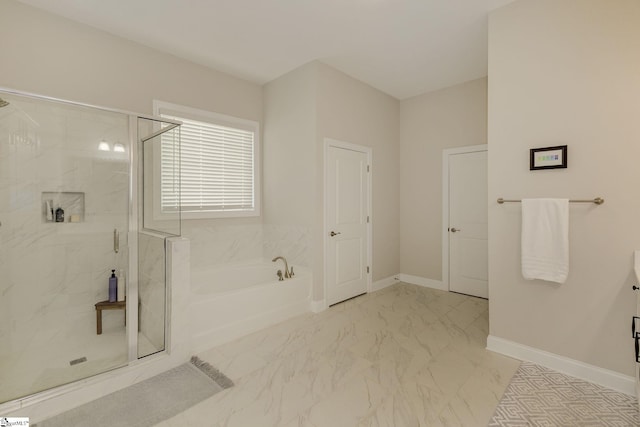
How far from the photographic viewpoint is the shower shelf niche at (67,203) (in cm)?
254

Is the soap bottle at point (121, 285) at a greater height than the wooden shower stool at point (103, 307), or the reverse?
the soap bottle at point (121, 285)

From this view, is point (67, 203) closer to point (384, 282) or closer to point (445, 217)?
point (384, 282)

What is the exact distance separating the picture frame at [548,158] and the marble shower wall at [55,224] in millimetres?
3388

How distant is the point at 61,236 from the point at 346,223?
2985 millimetres

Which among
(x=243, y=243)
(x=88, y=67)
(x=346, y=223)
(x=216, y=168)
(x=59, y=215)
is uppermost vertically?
(x=88, y=67)

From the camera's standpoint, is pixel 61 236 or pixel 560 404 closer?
pixel 560 404

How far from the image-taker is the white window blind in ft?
11.7

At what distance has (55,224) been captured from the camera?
102 inches

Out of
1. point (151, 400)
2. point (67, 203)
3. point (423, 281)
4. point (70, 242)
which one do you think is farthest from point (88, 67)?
point (423, 281)

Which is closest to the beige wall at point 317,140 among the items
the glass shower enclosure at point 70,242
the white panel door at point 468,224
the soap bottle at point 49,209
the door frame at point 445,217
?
the door frame at point 445,217

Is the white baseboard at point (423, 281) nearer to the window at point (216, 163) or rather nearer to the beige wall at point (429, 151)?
→ the beige wall at point (429, 151)

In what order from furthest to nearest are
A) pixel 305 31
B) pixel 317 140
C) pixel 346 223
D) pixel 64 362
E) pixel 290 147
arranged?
pixel 346 223 → pixel 290 147 → pixel 317 140 → pixel 305 31 → pixel 64 362

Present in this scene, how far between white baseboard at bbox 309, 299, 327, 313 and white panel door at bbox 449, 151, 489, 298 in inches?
79.4

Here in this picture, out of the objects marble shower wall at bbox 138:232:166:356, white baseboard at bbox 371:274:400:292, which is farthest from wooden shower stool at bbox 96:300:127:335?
white baseboard at bbox 371:274:400:292
